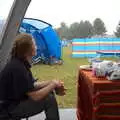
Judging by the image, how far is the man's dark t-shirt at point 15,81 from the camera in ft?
9.27

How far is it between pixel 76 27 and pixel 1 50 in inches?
119

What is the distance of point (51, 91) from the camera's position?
9.82 feet

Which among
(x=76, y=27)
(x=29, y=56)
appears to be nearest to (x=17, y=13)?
(x=29, y=56)

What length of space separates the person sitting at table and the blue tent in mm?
8146

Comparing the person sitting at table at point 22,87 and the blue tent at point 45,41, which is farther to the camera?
the blue tent at point 45,41

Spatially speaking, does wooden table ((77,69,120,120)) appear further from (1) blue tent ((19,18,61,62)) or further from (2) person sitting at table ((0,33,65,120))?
(1) blue tent ((19,18,61,62))

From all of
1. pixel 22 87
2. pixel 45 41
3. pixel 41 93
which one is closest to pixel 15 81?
pixel 22 87

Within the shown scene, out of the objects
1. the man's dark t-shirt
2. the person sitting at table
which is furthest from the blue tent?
the man's dark t-shirt

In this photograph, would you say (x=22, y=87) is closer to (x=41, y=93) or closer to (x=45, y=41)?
(x=41, y=93)

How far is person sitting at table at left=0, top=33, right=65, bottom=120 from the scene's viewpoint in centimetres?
284

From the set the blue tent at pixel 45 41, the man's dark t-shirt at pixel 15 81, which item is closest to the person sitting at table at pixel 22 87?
the man's dark t-shirt at pixel 15 81

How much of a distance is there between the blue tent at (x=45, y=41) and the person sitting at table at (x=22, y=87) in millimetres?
8146

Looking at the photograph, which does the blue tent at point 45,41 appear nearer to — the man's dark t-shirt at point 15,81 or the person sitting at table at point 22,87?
the person sitting at table at point 22,87

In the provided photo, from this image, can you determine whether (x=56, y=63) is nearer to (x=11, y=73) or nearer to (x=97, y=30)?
(x=97, y=30)
